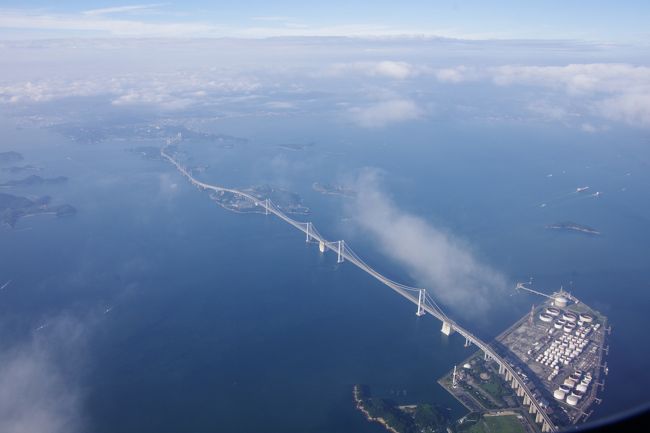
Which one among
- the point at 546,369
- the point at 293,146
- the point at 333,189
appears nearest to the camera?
the point at 546,369

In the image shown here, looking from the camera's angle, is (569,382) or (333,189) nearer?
(569,382)

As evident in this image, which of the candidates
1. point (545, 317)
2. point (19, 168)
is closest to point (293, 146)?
point (19, 168)

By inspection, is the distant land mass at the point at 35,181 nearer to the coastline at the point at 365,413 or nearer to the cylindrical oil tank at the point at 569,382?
the coastline at the point at 365,413

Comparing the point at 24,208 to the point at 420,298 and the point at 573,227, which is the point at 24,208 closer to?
the point at 420,298

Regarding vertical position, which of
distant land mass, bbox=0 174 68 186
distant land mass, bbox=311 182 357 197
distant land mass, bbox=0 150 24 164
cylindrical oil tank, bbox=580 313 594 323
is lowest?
cylindrical oil tank, bbox=580 313 594 323

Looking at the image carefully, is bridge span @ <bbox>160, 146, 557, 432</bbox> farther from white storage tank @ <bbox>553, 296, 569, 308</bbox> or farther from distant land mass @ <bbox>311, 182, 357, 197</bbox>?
white storage tank @ <bbox>553, 296, 569, 308</bbox>

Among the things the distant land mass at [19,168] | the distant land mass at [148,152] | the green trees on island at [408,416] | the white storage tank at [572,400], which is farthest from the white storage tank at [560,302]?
the distant land mass at [19,168]

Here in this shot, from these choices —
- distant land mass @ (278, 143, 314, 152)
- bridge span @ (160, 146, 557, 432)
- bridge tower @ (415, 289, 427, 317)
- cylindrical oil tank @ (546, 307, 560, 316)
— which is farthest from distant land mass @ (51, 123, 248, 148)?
cylindrical oil tank @ (546, 307, 560, 316)
